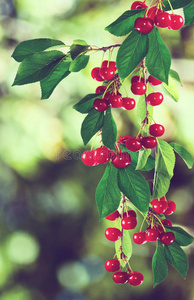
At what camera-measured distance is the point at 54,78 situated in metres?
0.60

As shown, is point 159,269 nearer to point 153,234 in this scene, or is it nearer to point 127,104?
point 153,234

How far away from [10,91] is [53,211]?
73cm

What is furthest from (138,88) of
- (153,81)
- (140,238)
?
(140,238)

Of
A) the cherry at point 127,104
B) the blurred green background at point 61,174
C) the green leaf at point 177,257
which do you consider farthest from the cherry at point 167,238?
the blurred green background at point 61,174

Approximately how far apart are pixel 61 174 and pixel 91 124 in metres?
1.76

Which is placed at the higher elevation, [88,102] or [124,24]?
[124,24]

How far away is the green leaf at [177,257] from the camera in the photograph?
2.12 ft

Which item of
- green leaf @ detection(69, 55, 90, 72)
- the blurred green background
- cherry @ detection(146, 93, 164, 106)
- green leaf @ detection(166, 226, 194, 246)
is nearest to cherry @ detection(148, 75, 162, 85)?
cherry @ detection(146, 93, 164, 106)

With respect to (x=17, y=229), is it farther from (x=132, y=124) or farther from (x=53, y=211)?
(x=132, y=124)

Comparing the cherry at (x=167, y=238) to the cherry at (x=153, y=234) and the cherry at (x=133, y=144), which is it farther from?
the cherry at (x=133, y=144)

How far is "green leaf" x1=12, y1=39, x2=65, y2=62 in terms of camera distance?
60 cm

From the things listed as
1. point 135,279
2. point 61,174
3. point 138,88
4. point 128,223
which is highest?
point 138,88

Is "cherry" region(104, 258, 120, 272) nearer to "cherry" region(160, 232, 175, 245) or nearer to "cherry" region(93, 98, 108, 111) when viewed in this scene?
"cherry" region(160, 232, 175, 245)

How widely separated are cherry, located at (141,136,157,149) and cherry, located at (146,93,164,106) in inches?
4.0
